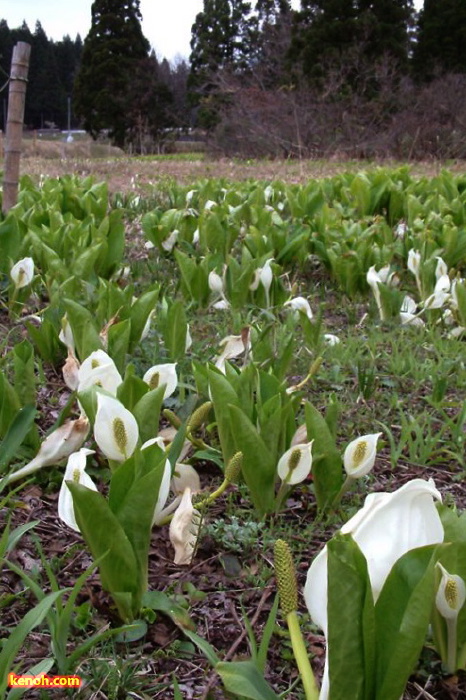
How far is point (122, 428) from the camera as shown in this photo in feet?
4.66

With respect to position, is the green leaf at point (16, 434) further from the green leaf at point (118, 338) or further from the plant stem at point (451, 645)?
the plant stem at point (451, 645)

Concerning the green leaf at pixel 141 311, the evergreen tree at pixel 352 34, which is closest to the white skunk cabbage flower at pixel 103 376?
the green leaf at pixel 141 311

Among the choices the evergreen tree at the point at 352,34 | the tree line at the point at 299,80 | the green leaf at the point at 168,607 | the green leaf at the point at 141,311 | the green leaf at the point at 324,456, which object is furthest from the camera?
the evergreen tree at the point at 352,34

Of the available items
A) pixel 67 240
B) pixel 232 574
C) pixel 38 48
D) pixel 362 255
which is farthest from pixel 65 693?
pixel 38 48

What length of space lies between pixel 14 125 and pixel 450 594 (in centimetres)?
370

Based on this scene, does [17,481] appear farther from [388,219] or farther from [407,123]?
[407,123]

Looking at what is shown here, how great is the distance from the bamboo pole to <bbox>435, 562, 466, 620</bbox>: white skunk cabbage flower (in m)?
3.49

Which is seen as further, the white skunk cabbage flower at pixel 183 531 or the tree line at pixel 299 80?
the tree line at pixel 299 80

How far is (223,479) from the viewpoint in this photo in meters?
1.88

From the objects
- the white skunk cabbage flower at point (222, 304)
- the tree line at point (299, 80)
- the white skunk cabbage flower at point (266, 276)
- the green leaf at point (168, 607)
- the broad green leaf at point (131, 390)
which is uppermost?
the tree line at point (299, 80)

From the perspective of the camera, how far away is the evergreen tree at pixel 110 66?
3191 cm

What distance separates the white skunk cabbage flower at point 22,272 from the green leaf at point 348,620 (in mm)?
2095

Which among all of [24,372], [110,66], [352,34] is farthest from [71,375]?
[110,66]

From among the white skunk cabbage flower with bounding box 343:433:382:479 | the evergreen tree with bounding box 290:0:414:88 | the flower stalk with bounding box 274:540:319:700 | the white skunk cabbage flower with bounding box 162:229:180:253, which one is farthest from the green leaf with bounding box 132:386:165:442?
the evergreen tree with bounding box 290:0:414:88
